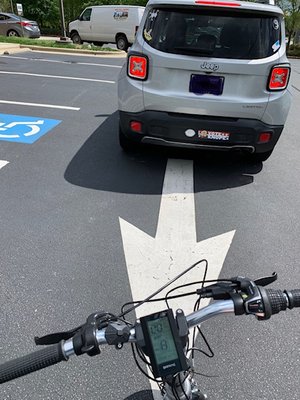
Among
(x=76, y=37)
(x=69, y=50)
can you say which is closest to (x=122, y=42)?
(x=76, y=37)

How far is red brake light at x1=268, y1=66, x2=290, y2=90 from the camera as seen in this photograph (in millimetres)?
3472

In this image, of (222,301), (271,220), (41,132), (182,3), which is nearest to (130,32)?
(41,132)

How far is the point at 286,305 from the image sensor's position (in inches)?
42.9

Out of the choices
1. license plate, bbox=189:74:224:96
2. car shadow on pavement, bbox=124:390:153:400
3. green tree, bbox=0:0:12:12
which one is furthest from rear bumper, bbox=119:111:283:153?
green tree, bbox=0:0:12:12

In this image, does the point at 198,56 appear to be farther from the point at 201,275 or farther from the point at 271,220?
the point at 201,275

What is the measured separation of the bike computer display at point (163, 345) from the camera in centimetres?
95

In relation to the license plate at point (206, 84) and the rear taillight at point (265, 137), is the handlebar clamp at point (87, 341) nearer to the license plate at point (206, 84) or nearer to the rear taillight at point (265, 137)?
the license plate at point (206, 84)

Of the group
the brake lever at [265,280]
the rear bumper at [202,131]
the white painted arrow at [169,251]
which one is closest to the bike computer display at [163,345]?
the brake lever at [265,280]

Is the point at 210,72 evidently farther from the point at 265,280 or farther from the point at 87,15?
the point at 87,15

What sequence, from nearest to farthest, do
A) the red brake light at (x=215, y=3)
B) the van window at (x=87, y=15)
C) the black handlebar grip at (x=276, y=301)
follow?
the black handlebar grip at (x=276, y=301), the red brake light at (x=215, y=3), the van window at (x=87, y=15)

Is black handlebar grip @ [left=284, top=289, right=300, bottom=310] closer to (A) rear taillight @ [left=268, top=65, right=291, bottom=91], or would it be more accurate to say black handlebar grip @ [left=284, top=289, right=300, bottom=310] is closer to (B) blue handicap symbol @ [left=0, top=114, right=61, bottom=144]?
(A) rear taillight @ [left=268, top=65, right=291, bottom=91]

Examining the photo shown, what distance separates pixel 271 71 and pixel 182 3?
1.09m

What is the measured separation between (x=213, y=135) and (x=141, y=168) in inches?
39.0

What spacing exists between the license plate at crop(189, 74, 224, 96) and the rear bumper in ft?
0.84
